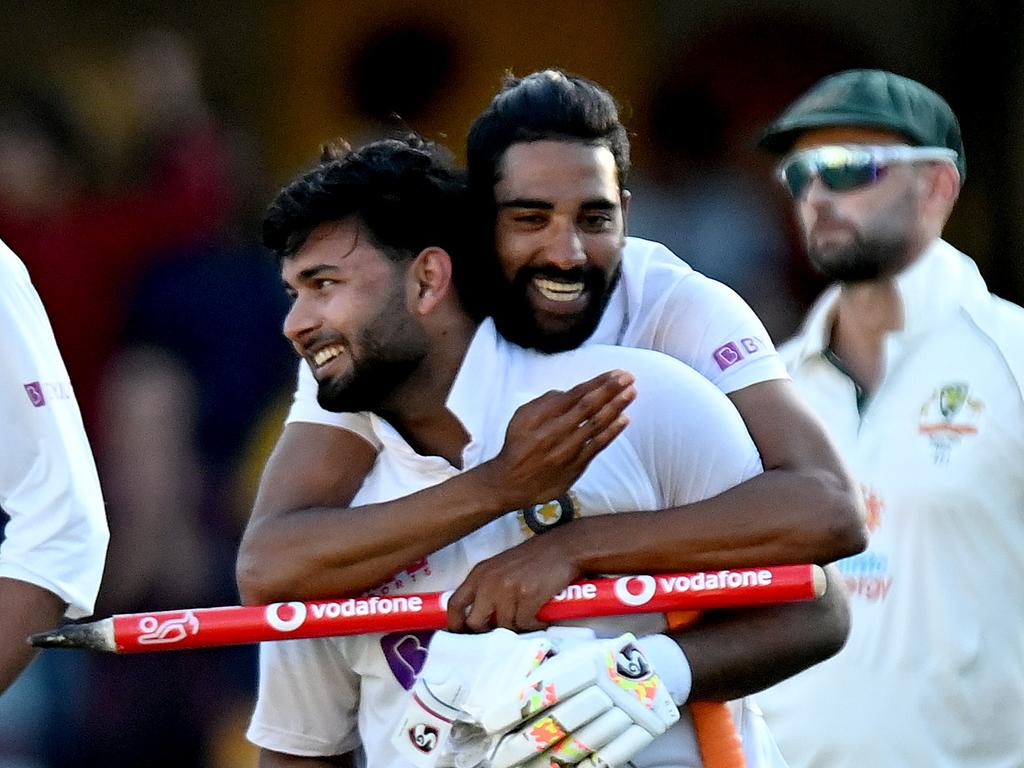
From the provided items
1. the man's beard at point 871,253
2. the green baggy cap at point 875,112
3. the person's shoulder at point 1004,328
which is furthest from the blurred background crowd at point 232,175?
the person's shoulder at point 1004,328

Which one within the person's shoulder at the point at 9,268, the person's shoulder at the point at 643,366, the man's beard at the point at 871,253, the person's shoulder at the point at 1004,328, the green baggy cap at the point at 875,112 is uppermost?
the green baggy cap at the point at 875,112

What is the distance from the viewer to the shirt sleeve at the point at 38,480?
11.0 feet

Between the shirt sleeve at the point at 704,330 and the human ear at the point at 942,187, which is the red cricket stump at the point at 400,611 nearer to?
the shirt sleeve at the point at 704,330

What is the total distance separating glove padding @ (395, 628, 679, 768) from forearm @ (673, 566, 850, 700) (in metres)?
0.12

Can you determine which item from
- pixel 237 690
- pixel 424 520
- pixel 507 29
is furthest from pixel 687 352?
pixel 507 29

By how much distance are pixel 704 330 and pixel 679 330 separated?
0.14 ft

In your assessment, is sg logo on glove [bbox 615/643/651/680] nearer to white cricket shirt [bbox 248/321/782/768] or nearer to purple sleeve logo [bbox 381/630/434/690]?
white cricket shirt [bbox 248/321/782/768]

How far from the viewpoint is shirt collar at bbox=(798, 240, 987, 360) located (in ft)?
14.1

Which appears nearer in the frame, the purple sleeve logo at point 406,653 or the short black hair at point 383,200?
the purple sleeve logo at point 406,653

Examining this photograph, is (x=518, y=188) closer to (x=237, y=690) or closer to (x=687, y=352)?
(x=687, y=352)

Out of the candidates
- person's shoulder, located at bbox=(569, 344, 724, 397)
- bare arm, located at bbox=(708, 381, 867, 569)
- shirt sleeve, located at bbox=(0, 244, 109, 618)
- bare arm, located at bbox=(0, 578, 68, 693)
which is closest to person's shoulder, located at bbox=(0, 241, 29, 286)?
shirt sleeve, located at bbox=(0, 244, 109, 618)

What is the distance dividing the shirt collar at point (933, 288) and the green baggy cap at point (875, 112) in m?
0.26

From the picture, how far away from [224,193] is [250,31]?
1156 mm

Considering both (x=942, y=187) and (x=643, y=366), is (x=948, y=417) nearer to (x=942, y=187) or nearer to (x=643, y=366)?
(x=942, y=187)
